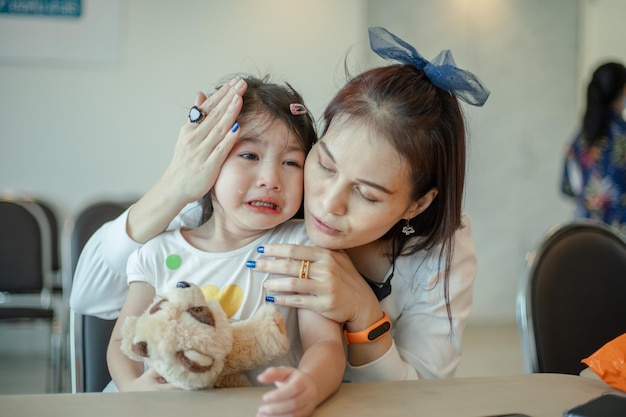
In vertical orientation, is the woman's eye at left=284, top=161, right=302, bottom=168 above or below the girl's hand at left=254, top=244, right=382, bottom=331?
above

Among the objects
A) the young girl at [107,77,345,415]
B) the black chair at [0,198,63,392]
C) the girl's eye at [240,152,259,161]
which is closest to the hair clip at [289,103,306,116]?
the young girl at [107,77,345,415]

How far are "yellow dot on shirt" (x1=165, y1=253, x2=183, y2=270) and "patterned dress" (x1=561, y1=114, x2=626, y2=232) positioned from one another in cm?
296

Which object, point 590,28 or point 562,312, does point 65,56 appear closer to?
point 562,312

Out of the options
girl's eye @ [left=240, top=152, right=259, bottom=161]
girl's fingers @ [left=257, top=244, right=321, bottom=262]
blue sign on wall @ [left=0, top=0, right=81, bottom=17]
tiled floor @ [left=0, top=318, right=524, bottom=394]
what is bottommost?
tiled floor @ [left=0, top=318, right=524, bottom=394]

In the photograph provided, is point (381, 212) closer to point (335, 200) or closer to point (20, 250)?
point (335, 200)

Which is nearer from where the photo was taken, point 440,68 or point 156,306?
point 156,306

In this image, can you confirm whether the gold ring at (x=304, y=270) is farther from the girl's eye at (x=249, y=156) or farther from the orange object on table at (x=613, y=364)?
the orange object on table at (x=613, y=364)

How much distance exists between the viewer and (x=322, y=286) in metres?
1.12

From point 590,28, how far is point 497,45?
32.4 inches

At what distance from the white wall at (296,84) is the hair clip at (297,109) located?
2.25m

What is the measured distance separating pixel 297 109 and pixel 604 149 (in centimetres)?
279

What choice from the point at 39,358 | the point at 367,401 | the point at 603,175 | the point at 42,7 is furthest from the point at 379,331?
the point at 42,7

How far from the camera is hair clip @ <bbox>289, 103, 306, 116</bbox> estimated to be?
126 cm

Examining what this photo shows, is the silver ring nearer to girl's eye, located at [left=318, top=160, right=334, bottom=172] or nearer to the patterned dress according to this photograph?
girl's eye, located at [left=318, top=160, right=334, bottom=172]
